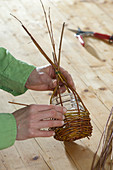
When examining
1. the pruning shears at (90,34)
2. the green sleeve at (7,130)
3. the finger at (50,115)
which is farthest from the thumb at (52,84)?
the pruning shears at (90,34)

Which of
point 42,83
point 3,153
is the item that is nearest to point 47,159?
point 3,153

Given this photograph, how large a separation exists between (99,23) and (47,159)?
1.54m

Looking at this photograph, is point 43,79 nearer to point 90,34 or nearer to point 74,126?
point 74,126

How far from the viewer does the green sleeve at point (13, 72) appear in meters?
1.50

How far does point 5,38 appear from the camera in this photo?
254 cm

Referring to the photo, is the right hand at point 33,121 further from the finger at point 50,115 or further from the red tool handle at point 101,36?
the red tool handle at point 101,36

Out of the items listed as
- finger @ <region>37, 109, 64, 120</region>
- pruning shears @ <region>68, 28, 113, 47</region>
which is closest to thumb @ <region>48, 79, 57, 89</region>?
finger @ <region>37, 109, 64, 120</region>

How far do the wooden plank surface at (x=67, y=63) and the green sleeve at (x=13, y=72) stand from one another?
31 cm

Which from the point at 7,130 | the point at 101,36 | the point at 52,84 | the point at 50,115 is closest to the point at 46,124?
the point at 50,115

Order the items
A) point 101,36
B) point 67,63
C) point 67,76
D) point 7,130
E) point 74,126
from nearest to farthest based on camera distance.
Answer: point 7,130, point 74,126, point 67,76, point 67,63, point 101,36

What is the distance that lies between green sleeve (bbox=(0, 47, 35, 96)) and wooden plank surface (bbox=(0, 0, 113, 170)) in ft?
1.02

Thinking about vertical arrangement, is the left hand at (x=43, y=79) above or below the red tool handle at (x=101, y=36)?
above

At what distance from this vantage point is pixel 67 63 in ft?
7.45

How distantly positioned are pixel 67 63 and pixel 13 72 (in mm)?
808
